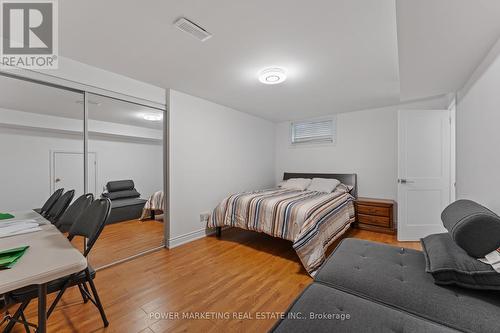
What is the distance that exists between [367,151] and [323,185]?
1103 millimetres

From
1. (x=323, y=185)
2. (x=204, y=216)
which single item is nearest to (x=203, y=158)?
(x=204, y=216)

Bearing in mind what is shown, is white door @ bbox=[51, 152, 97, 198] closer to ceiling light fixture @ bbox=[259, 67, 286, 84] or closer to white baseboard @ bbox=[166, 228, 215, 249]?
white baseboard @ bbox=[166, 228, 215, 249]

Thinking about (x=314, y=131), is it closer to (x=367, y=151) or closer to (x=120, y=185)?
(x=367, y=151)

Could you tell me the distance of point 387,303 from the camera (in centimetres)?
105

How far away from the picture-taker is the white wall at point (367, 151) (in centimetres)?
382

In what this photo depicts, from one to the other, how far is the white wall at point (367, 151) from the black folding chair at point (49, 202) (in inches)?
167

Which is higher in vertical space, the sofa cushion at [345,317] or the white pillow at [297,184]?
the white pillow at [297,184]

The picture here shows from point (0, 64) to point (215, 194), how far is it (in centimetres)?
282

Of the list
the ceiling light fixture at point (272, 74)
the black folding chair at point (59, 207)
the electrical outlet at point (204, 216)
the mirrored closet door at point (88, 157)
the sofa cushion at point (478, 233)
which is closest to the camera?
the sofa cushion at point (478, 233)

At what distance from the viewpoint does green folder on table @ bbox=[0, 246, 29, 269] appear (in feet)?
2.98

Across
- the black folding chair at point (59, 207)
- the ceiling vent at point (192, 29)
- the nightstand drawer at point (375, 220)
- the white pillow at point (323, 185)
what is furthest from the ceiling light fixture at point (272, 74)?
the nightstand drawer at point (375, 220)

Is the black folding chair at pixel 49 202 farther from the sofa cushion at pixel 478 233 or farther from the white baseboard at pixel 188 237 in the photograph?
the sofa cushion at pixel 478 233

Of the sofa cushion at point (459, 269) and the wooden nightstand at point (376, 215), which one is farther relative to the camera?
the wooden nightstand at point (376, 215)

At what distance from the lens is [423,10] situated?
118 centimetres
